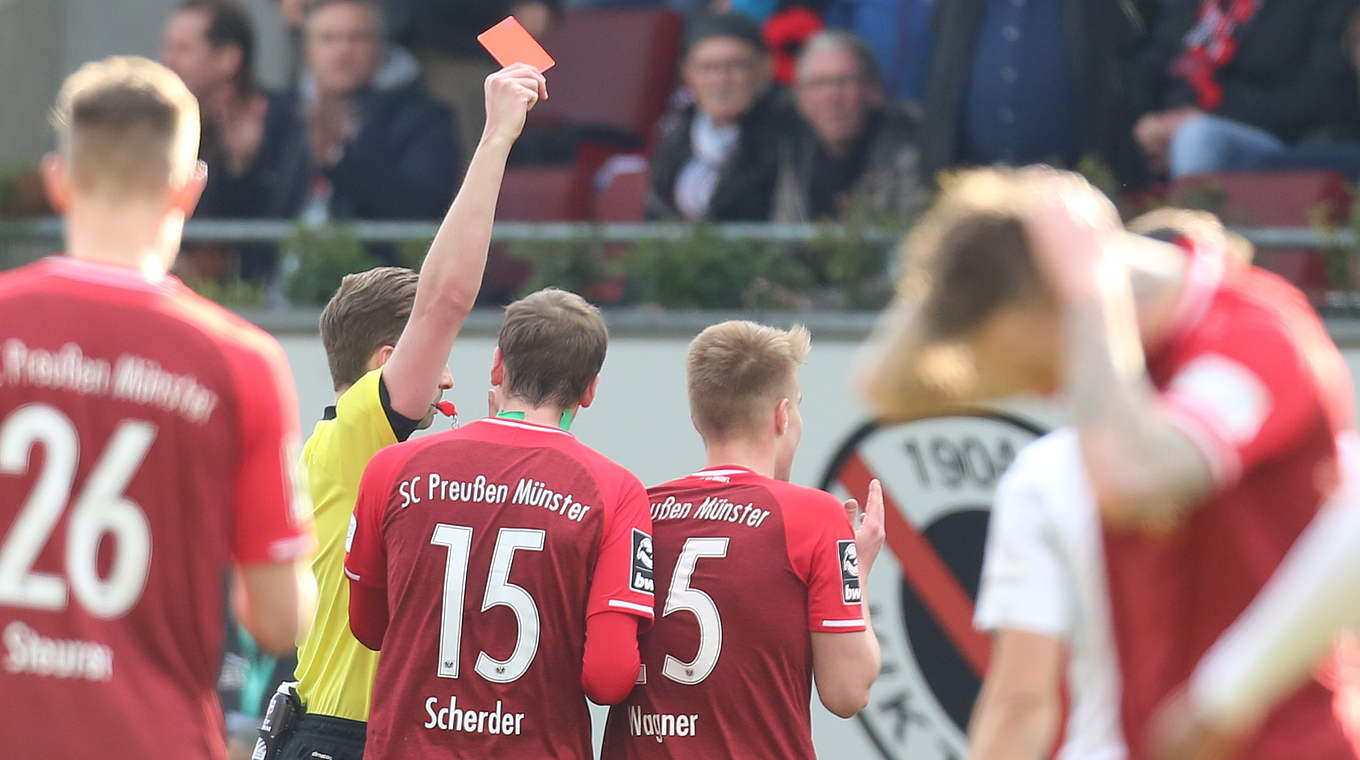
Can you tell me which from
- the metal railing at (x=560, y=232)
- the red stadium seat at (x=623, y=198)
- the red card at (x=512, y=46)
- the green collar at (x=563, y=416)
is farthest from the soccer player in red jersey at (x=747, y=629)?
the red stadium seat at (x=623, y=198)

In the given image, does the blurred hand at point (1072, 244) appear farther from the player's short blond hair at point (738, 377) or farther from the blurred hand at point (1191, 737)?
the player's short blond hair at point (738, 377)

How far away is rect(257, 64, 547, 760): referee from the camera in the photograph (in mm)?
3998

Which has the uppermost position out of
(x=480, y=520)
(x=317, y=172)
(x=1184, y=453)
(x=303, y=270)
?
(x=317, y=172)

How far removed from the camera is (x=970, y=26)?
7.95 metres

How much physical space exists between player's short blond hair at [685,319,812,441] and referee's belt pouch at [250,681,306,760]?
118 cm

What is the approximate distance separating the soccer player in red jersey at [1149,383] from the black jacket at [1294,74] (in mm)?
5741

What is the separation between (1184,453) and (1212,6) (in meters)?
6.55

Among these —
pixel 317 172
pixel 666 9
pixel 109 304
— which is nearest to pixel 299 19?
pixel 317 172

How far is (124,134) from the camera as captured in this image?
289 cm

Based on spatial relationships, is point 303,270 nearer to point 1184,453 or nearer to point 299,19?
point 299,19

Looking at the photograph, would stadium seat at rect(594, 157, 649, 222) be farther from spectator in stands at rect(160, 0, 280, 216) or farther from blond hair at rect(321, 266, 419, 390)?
blond hair at rect(321, 266, 419, 390)

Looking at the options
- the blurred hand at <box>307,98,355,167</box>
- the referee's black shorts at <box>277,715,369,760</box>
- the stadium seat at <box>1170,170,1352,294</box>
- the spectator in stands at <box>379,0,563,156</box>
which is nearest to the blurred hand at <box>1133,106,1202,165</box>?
the stadium seat at <box>1170,170,1352,294</box>

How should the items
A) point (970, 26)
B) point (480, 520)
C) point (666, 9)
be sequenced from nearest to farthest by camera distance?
1. point (480, 520)
2. point (970, 26)
3. point (666, 9)

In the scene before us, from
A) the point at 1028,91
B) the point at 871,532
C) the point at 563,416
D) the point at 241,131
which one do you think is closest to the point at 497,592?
the point at 563,416
